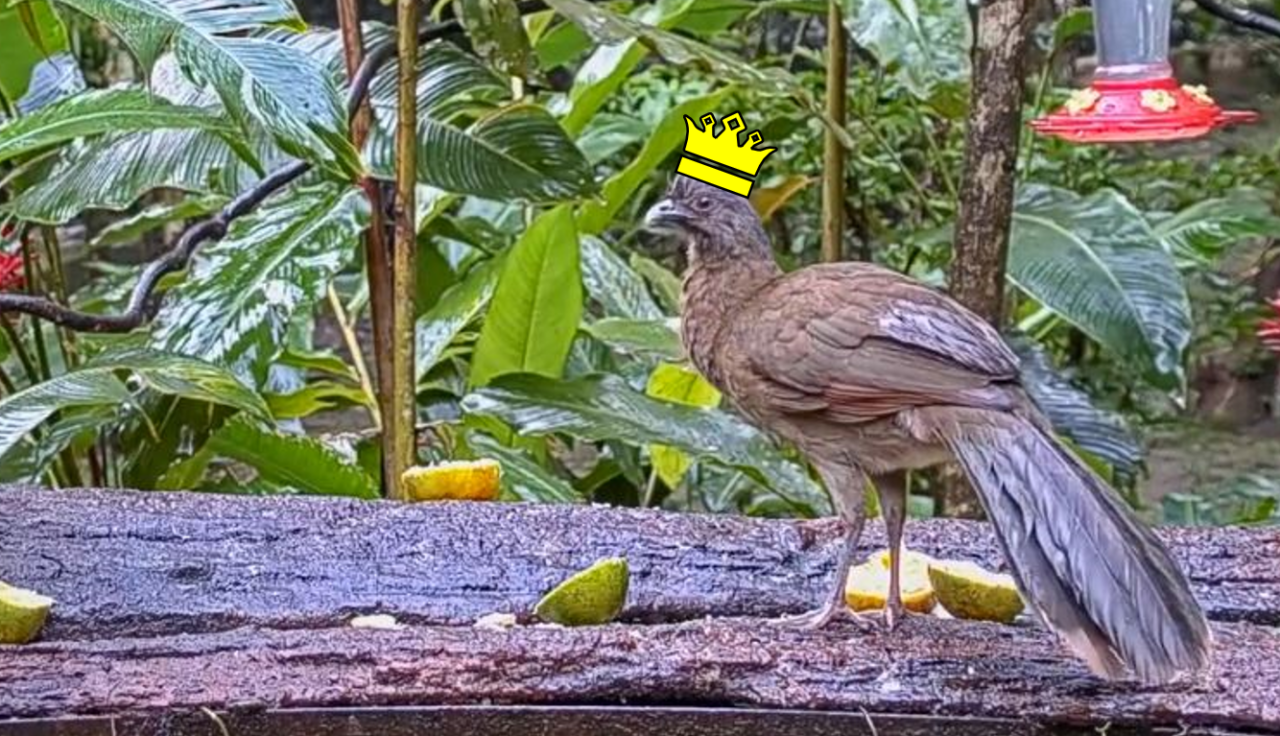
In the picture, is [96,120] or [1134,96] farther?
[96,120]

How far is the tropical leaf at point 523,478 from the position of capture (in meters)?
2.45

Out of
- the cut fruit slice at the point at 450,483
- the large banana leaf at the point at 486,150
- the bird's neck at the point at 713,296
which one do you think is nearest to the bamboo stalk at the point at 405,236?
the large banana leaf at the point at 486,150

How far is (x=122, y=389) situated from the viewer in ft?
7.18

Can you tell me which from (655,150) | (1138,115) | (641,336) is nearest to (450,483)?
(641,336)

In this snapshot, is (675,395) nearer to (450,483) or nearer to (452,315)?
(452,315)

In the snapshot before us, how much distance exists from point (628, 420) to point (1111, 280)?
2.55 ft

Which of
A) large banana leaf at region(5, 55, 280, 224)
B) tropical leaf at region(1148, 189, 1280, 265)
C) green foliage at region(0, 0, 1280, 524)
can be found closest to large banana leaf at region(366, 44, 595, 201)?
green foliage at region(0, 0, 1280, 524)

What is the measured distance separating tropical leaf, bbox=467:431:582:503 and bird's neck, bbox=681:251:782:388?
23.0 inches

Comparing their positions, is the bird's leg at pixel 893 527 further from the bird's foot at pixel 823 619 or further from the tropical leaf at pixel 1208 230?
the tropical leaf at pixel 1208 230

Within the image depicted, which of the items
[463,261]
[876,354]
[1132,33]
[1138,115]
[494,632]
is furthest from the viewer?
[463,261]

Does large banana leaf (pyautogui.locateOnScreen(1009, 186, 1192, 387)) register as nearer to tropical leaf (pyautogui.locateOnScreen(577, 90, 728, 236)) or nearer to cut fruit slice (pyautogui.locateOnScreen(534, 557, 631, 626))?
tropical leaf (pyautogui.locateOnScreen(577, 90, 728, 236))

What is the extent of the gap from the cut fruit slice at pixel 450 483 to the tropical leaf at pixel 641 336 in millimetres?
662

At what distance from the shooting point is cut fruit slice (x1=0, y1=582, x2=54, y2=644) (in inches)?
59.0

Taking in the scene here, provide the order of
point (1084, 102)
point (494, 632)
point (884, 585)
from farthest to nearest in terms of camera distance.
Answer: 1. point (1084, 102)
2. point (884, 585)
3. point (494, 632)
